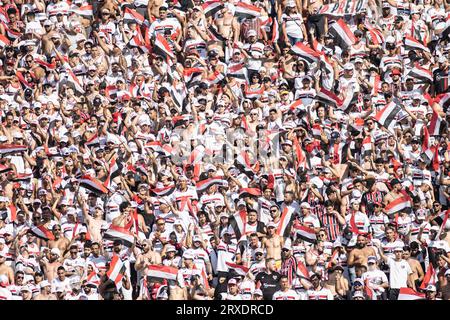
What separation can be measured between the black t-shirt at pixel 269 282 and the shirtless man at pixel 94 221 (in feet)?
8.43

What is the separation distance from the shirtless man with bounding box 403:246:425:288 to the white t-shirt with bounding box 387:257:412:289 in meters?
0.06

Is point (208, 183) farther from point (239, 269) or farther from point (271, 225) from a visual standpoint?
point (239, 269)

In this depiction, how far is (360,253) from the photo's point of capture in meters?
24.3

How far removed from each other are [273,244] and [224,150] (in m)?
2.13

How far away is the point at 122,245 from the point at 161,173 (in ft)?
5.18

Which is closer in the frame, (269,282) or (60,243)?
(269,282)

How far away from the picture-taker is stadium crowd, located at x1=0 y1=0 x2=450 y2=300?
2438 centimetres

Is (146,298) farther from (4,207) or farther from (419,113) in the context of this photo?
(419,113)

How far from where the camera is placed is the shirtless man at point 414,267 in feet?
78.5

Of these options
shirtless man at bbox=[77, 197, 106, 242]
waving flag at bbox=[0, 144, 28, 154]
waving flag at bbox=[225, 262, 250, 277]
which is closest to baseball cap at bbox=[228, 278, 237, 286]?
waving flag at bbox=[225, 262, 250, 277]

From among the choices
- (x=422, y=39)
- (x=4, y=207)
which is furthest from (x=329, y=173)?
(x=4, y=207)

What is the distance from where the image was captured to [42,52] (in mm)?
27781

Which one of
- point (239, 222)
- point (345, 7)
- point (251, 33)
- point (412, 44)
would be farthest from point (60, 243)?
point (412, 44)

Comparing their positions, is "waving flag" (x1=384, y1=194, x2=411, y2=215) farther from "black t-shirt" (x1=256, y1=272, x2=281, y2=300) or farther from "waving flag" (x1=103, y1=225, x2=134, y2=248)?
"waving flag" (x1=103, y1=225, x2=134, y2=248)
